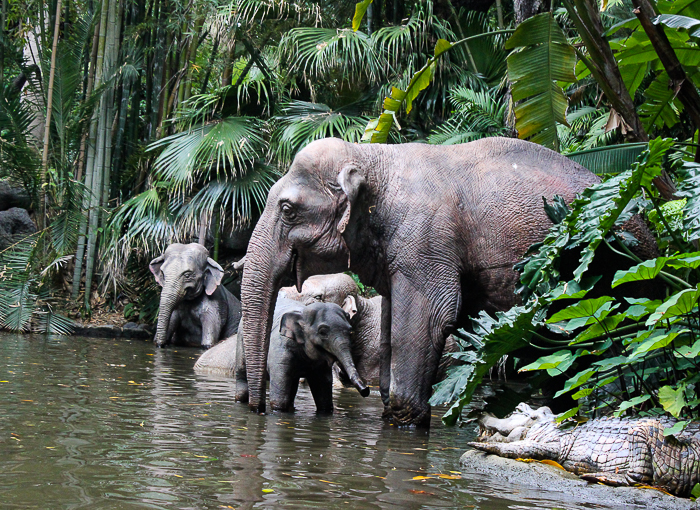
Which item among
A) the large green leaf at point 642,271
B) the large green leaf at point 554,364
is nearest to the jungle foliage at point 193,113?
the large green leaf at point 554,364

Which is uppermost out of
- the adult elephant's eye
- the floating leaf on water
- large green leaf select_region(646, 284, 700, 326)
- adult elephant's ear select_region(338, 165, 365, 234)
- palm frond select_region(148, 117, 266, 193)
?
palm frond select_region(148, 117, 266, 193)

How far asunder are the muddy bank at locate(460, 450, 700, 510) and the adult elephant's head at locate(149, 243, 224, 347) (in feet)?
30.4

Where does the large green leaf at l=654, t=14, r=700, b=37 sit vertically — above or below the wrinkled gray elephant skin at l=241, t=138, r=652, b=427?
above

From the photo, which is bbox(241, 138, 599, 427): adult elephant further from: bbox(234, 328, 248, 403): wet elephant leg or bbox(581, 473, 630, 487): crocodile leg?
bbox(581, 473, 630, 487): crocodile leg

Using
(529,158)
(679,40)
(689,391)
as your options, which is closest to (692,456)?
(689,391)

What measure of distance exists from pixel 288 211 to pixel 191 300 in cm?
780

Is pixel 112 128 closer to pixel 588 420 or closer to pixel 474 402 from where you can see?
pixel 474 402

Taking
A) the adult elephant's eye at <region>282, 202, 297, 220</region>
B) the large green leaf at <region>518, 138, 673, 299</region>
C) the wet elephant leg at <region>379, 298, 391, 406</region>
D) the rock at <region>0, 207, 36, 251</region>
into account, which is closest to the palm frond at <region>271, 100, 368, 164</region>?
the rock at <region>0, 207, 36, 251</region>

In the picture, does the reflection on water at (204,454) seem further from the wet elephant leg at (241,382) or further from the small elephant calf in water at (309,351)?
the small elephant calf in water at (309,351)

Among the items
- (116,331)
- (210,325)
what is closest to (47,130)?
(116,331)

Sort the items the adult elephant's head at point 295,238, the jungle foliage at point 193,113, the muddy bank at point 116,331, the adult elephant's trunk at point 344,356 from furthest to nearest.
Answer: the muddy bank at point 116,331 < the jungle foliage at point 193,113 < the adult elephant's trunk at point 344,356 < the adult elephant's head at point 295,238

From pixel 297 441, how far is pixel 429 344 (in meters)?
1.45

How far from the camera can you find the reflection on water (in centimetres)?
393

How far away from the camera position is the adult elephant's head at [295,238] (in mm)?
6848
